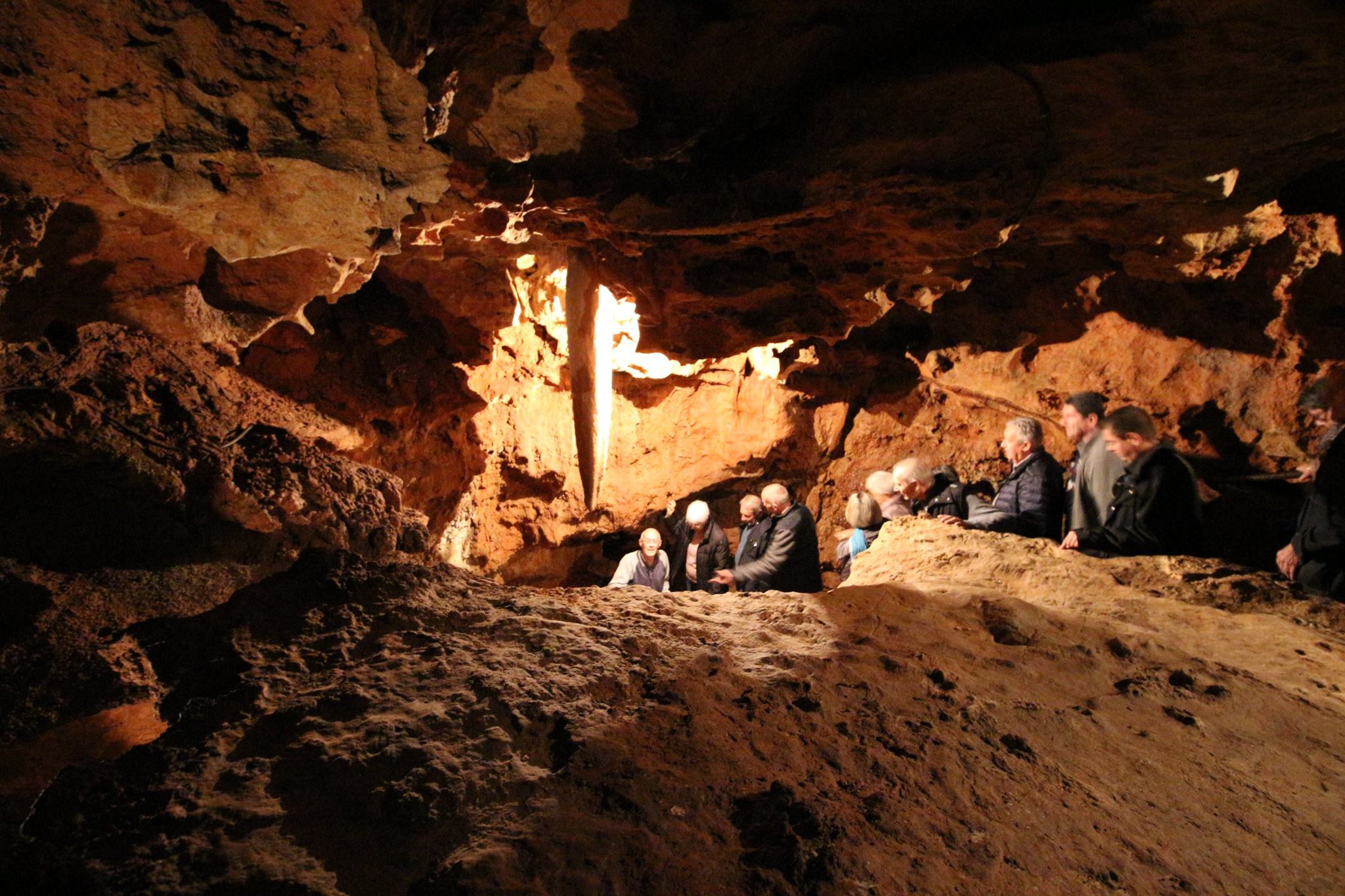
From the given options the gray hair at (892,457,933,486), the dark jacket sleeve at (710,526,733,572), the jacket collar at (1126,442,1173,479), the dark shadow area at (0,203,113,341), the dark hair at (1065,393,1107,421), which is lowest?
the dark jacket sleeve at (710,526,733,572)

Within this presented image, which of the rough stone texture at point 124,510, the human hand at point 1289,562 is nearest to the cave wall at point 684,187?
the rough stone texture at point 124,510

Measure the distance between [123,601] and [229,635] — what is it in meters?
0.62

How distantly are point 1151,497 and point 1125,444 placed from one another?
274mm

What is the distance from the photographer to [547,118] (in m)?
3.42

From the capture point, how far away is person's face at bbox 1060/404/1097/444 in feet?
13.3

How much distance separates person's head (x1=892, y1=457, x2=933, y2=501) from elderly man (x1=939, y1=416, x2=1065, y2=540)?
2.00ft

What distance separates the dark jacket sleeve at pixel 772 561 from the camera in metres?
4.57

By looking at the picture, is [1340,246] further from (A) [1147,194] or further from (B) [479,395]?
(B) [479,395]

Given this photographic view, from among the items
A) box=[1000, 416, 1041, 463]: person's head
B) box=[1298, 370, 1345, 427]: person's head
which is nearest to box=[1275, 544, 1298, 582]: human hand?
box=[1000, 416, 1041, 463]: person's head

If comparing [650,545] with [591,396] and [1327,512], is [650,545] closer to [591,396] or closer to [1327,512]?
[591,396]

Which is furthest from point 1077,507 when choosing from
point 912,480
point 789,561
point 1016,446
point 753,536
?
point 753,536

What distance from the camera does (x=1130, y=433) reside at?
334cm

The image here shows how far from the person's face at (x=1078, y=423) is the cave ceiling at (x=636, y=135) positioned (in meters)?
1.04

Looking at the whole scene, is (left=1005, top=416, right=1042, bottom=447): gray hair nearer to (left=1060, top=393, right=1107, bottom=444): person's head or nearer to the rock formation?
(left=1060, top=393, right=1107, bottom=444): person's head
